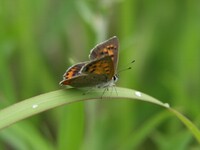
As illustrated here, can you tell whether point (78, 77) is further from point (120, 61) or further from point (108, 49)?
point (120, 61)

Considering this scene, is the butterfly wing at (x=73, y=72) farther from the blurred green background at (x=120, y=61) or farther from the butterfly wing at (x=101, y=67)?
the blurred green background at (x=120, y=61)

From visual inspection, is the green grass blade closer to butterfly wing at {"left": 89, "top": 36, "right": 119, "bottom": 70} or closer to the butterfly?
the butterfly

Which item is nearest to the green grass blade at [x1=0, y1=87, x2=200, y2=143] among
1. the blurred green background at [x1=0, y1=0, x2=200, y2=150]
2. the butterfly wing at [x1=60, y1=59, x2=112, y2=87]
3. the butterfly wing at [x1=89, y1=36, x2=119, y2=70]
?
the butterfly wing at [x1=60, y1=59, x2=112, y2=87]

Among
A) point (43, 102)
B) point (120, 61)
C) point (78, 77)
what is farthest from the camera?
point (120, 61)

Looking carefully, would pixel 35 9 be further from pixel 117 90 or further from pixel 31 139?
pixel 117 90

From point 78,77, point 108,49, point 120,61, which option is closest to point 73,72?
point 78,77

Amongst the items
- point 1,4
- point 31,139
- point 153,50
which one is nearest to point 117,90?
point 31,139

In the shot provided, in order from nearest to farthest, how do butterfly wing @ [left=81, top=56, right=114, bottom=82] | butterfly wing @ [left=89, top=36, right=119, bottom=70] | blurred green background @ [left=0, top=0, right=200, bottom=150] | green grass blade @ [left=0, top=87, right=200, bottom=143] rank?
green grass blade @ [left=0, top=87, right=200, bottom=143] < butterfly wing @ [left=81, top=56, right=114, bottom=82] < butterfly wing @ [left=89, top=36, right=119, bottom=70] < blurred green background @ [left=0, top=0, right=200, bottom=150]
